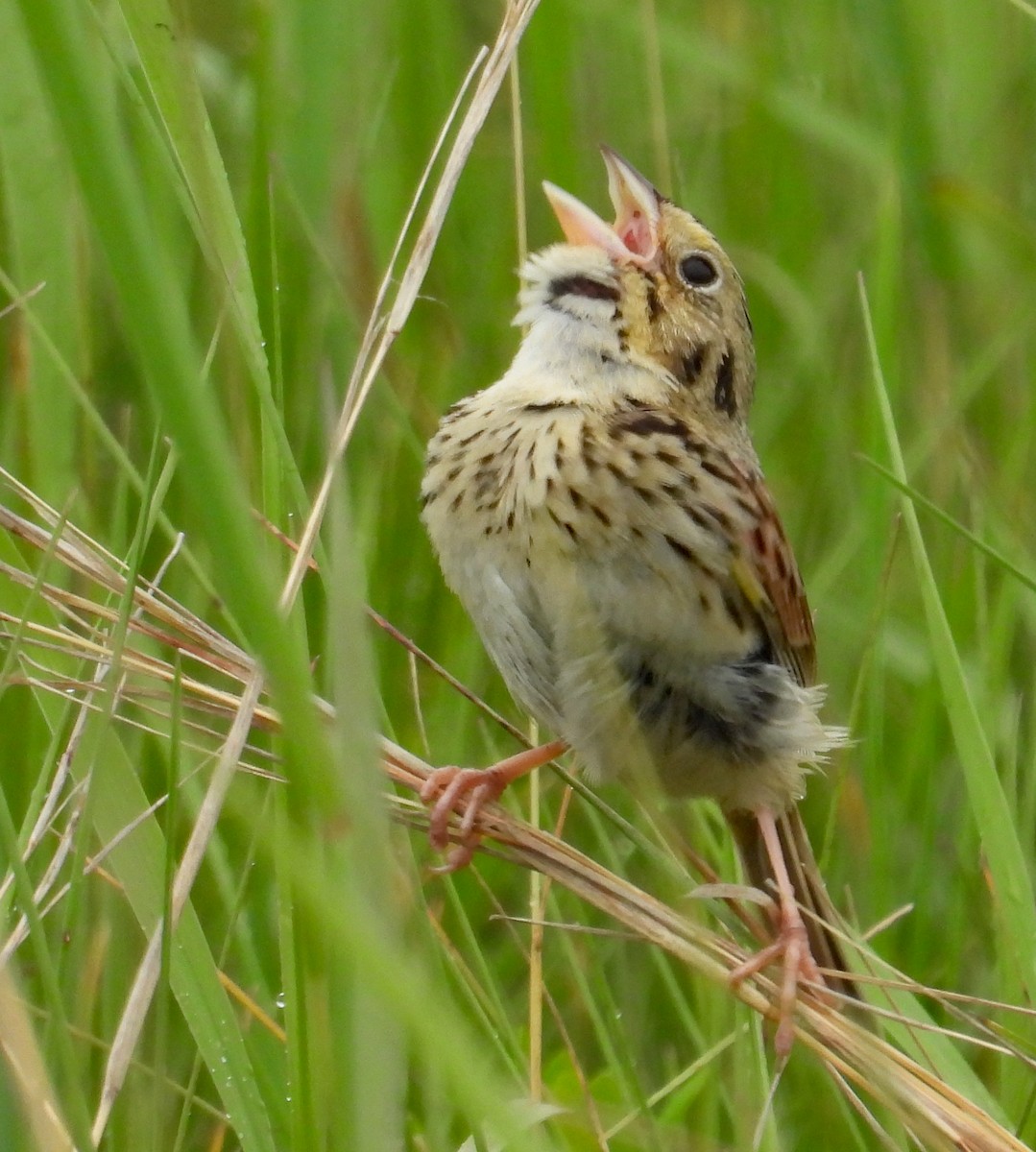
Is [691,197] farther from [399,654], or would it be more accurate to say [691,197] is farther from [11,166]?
[11,166]

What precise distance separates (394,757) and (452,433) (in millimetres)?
514

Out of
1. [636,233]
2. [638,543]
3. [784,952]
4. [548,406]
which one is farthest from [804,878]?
[636,233]

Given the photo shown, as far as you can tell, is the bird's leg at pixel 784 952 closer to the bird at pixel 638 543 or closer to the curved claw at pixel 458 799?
the bird at pixel 638 543

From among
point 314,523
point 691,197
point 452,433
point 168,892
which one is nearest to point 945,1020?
point 452,433

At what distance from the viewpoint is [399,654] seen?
2.24m

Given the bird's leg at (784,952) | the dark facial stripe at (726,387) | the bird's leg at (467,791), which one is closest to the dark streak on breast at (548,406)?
the dark facial stripe at (726,387)

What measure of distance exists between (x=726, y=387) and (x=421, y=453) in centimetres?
47

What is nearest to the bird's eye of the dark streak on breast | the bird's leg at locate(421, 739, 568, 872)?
the dark streak on breast

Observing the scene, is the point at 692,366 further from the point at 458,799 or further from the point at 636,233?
the point at 458,799

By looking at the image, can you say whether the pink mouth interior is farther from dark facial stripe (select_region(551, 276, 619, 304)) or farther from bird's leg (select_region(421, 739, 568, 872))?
bird's leg (select_region(421, 739, 568, 872))

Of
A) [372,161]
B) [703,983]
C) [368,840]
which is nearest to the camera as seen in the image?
[368,840]

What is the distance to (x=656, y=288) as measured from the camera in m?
2.14

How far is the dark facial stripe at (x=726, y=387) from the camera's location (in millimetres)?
2191

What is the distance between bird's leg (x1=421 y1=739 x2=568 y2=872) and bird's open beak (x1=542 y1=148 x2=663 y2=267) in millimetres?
592
